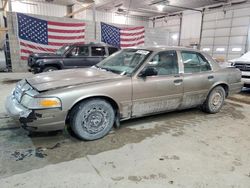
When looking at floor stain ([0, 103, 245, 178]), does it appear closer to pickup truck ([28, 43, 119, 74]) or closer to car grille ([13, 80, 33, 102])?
car grille ([13, 80, 33, 102])

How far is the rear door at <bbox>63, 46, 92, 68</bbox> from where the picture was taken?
7.67 m

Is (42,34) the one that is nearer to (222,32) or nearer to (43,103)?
(43,103)

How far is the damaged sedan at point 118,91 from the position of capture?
8.64 feet

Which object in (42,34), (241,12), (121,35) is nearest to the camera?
(42,34)

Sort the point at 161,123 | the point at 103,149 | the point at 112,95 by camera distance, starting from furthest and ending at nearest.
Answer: the point at 161,123 < the point at 112,95 < the point at 103,149

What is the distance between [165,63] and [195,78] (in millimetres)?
708

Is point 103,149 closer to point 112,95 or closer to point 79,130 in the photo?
point 79,130

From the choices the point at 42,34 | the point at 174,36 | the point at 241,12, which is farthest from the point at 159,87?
the point at 174,36

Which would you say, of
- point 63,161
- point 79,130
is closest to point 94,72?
point 79,130

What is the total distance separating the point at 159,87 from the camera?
339cm

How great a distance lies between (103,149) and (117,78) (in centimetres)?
106

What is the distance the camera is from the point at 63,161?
2436 mm

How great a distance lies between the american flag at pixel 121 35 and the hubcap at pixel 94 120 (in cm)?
961

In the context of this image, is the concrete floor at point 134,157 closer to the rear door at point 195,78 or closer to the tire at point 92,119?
the tire at point 92,119
